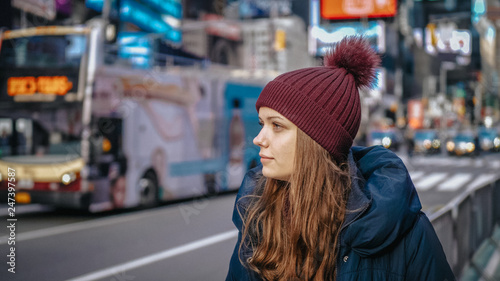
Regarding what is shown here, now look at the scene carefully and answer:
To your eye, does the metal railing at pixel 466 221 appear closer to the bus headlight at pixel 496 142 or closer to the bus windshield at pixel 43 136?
→ the bus windshield at pixel 43 136

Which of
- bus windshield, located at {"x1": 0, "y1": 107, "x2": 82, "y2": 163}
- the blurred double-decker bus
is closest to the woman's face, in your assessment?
the blurred double-decker bus

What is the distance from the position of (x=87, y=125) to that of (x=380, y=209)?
9374mm

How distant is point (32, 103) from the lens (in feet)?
32.9

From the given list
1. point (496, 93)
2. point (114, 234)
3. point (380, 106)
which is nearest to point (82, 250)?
point (114, 234)

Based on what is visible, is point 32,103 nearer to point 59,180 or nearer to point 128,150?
point 59,180

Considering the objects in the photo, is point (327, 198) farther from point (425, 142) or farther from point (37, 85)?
point (425, 142)

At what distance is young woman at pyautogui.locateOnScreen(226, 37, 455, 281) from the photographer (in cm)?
171

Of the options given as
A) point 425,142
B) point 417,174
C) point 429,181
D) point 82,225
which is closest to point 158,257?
point 82,225

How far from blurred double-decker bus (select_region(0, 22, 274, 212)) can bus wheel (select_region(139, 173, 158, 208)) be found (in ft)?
0.08

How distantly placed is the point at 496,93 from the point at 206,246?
128 m

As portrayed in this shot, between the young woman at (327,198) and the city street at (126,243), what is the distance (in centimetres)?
365

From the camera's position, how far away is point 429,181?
19422 mm

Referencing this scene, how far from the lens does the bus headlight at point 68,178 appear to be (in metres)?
10.1

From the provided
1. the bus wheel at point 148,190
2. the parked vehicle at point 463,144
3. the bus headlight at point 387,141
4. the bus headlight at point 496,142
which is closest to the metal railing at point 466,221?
the bus wheel at point 148,190
